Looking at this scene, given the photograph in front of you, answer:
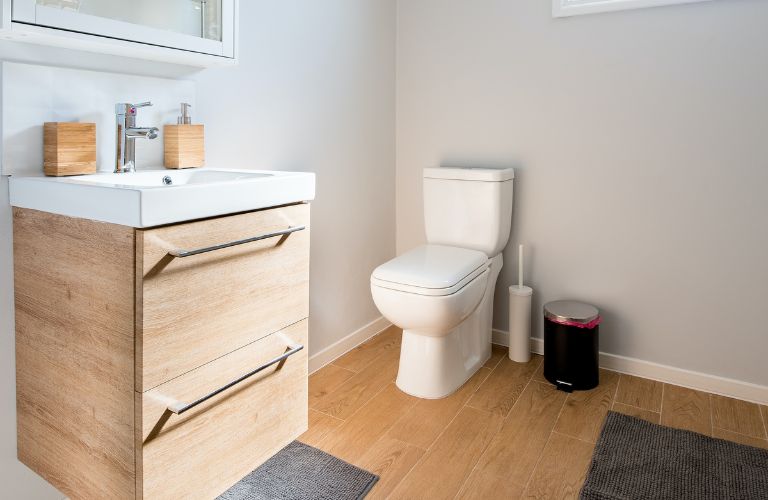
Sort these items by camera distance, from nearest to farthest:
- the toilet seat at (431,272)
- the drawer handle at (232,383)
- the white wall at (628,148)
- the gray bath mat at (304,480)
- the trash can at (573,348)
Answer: the drawer handle at (232,383)
the gray bath mat at (304,480)
the toilet seat at (431,272)
the white wall at (628,148)
the trash can at (573,348)

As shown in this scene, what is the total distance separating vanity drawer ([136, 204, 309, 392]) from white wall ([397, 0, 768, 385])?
143 centimetres

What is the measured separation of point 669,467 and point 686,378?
27.3 inches

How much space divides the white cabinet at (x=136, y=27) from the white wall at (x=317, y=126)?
13 cm

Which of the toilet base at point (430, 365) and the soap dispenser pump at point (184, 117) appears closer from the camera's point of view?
the soap dispenser pump at point (184, 117)

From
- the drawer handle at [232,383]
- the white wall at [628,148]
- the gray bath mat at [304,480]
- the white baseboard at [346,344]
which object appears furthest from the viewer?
the white baseboard at [346,344]

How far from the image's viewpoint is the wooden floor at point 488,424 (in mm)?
1704

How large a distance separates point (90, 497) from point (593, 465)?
142 centimetres

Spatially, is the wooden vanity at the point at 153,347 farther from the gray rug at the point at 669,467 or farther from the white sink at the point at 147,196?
the gray rug at the point at 669,467

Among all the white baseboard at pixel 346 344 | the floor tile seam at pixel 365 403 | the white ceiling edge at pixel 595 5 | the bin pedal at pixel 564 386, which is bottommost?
the floor tile seam at pixel 365 403

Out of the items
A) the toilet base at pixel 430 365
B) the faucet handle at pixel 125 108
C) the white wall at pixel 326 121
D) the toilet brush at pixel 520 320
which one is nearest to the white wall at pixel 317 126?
the white wall at pixel 326 121

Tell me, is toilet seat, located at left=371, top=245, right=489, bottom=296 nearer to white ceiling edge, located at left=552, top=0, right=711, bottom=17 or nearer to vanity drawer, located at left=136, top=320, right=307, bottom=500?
vanity drawer, located at left=136, top=320, right=307, bottom=500

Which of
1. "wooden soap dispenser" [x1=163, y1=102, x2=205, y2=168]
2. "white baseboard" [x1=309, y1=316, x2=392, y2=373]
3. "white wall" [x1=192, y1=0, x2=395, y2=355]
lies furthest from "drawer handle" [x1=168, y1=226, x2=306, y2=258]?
"white baseboard" [x1=309, y1=316, x2=392, y2=373]

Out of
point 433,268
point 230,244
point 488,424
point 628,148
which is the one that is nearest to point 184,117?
point 230,244

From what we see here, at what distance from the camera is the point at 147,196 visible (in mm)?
1065
